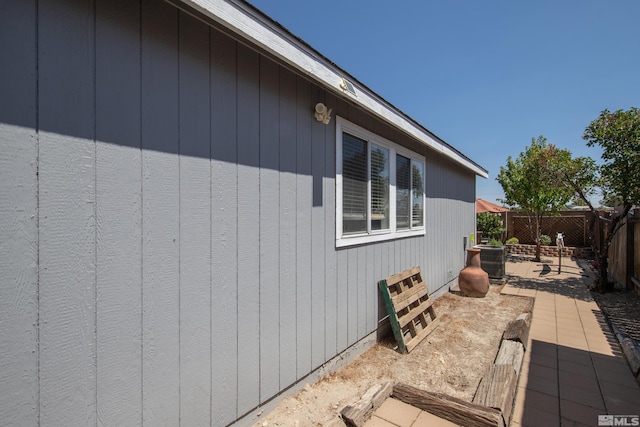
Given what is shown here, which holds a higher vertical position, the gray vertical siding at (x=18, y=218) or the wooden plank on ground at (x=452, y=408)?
the gray vertical siding at (x=18, y=218)

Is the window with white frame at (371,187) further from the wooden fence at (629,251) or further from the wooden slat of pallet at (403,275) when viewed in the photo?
the wooden fence at (629,251)

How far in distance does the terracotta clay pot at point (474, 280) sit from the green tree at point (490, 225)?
7.99 m

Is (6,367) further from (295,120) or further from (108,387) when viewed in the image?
(295,120)

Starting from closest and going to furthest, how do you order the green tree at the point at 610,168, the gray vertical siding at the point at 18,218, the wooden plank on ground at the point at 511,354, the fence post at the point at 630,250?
the gray vertical siding at the point at 18,218 → the wooden plank on ground at the point at 511,354 → the green tree at the point at 610,168 → the fence post at the point at 630,250

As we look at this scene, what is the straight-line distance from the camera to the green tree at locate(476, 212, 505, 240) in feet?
41.2

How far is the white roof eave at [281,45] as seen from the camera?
1.53m

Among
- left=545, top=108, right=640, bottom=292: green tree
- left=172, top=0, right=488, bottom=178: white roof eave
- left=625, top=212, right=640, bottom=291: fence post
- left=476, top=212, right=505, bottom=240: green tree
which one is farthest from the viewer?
left=476, top=212, right=505, bottom=240: green tree

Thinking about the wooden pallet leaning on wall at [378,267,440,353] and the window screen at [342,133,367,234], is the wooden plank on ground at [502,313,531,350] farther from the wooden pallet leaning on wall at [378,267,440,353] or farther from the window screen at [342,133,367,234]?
the window screen at [342,133,367,234]

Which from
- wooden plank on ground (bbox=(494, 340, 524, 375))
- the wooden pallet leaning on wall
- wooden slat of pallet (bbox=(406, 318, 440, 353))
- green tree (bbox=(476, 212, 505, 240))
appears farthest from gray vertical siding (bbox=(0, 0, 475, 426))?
green tree (bbox=(476, 212, 505, 240))

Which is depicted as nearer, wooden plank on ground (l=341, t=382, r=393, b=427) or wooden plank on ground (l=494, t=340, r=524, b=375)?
wooden plank on ground (l=341, t=382, r=393, b=427)

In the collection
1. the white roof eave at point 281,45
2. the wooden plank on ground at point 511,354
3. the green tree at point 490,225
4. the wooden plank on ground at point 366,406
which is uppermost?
the white roof eave at point 281,45

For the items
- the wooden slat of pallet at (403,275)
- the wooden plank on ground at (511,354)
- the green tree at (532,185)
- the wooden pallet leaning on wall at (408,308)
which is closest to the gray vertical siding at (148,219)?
the wooden pallet leaning on wall at (408,308)

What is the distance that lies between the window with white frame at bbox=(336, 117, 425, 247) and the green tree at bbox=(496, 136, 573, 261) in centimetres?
514

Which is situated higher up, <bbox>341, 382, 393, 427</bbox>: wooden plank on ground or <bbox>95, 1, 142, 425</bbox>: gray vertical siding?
<bbox>95, 1, 142, 425</bbox>: gray vertical siding
